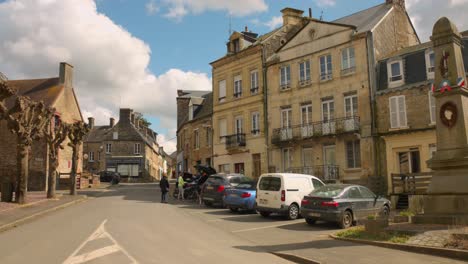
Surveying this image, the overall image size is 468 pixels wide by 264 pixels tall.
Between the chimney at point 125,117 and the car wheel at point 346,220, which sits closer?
the car wheel at point 346,220

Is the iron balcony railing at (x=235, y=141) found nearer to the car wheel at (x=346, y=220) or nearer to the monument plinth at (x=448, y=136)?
the car wheel at (x=346, y=220)

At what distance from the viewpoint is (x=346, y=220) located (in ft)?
46.8

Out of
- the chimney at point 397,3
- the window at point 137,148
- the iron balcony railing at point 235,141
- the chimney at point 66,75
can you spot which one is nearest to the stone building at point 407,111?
the chimney at point 397,3

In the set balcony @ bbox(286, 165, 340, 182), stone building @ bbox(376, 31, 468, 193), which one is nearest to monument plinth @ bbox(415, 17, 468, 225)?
stone building @ bbox(376, 31, 468, 193)

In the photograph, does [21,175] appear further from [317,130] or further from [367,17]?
[367,17]

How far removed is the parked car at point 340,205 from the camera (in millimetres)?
14016

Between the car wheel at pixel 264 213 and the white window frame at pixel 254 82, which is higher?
the white window frame at pixel 254 82

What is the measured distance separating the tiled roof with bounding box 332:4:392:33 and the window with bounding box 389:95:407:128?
191 inches

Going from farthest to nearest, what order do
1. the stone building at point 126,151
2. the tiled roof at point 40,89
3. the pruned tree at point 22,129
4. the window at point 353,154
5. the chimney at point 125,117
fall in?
the chimney at point 125,117, the stone building at point 126,151, the tiled roof at point 40,89, the window at point 353,154, the pruned tree at point 22,129

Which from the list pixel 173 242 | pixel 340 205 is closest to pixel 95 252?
pixel 173 242

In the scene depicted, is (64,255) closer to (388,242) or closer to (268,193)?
(388,242)

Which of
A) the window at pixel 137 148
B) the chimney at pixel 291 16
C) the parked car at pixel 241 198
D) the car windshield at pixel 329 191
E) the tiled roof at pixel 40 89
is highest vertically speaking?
the chimney at pixel 291 16

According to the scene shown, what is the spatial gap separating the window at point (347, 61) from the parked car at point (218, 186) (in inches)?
411

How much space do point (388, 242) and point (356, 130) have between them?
53.6ft
